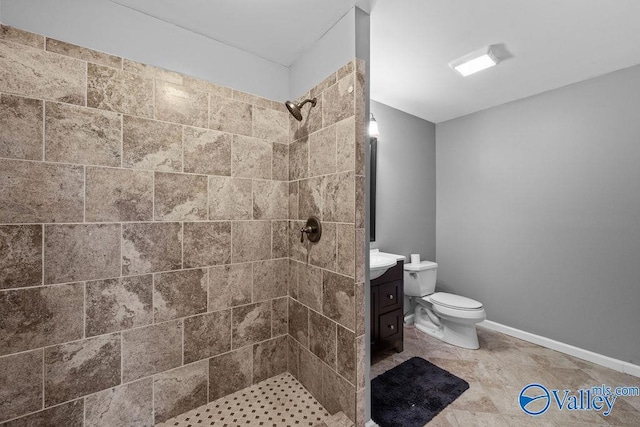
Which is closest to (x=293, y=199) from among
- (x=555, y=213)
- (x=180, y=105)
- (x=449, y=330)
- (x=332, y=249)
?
(x=332, y=249)

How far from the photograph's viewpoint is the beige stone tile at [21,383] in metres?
1.03

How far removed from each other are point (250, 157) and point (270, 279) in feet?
2.72

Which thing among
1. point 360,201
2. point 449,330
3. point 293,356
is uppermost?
point 360,201

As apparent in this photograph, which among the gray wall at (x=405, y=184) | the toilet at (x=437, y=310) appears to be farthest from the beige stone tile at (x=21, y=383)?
the toilet at (x=437, y=310)

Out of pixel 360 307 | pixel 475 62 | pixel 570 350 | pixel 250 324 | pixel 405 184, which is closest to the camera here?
pixel 360 307

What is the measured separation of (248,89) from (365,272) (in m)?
1.38

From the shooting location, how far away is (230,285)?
1533mm

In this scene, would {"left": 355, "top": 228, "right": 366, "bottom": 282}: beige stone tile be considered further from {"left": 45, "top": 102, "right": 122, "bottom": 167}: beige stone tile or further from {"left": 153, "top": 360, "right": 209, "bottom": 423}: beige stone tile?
{"left": 45, "top": 102, "right": 122, "bottom": 167}: beige stone tile

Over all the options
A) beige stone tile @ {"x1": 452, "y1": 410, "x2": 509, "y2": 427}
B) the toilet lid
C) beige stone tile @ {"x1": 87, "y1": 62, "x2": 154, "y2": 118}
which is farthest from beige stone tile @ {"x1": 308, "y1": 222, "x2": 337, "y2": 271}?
the toilet lid

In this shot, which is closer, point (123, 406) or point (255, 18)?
point (123, 406)

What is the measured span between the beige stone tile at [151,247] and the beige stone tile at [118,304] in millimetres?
65

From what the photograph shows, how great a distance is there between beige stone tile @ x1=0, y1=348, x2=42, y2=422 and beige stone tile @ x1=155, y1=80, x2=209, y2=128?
48.9 inches

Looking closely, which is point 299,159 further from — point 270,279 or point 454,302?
point 454,302

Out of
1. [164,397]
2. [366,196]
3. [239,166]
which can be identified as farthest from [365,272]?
[164,397]
